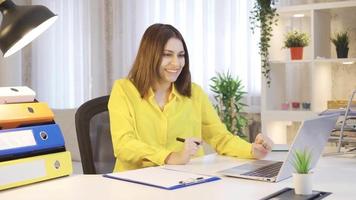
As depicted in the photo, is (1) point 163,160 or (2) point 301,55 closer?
(1) point 163,160

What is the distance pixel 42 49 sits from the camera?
16.2ft

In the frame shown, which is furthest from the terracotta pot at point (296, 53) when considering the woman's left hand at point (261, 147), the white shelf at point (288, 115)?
the woman's left hand at point (261, 147)

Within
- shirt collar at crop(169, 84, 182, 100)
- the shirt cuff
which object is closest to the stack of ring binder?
the shirt cuff

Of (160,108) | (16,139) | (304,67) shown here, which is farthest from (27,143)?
(304,67)

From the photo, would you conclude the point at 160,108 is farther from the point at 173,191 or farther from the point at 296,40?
the point at 296,40

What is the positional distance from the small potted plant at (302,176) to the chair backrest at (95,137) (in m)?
0.97

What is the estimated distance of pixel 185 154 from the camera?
5.66 feet

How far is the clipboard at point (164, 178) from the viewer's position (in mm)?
1421

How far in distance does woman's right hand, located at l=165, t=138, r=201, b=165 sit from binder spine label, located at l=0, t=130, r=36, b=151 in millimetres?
489

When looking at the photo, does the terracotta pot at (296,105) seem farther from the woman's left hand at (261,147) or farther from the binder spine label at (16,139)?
the binder spine label at (16,139)

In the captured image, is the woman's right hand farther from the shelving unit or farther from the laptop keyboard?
the shelving unit

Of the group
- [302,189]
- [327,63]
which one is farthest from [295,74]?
[302,189]

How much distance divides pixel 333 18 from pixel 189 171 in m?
2.20

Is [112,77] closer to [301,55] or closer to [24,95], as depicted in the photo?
[301,55]
